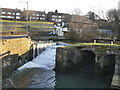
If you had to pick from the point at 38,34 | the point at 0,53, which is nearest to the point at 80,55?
the point at 0,53

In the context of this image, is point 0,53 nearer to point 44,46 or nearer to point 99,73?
point 99,73

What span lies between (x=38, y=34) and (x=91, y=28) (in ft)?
61.0

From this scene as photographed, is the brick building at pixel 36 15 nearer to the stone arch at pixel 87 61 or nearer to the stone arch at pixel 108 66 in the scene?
the stone arch at pixel 87 61

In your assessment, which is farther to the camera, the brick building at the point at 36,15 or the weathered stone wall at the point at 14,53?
the brick building at the point at 36,15

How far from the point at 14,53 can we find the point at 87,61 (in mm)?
9913

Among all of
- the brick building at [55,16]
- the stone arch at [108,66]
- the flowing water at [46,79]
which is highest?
the brick building at [55,16]

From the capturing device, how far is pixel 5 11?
6575 centimetres

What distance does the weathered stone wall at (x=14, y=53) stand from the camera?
15380mm

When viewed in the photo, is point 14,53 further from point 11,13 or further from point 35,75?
point 11,13

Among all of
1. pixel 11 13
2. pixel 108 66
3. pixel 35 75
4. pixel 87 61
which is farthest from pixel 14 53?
pixel 11 13

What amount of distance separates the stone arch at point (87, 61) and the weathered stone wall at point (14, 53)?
8.27 m

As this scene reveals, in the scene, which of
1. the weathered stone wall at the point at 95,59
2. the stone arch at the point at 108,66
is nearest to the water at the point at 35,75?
the weathered stone wall at the point at 95,59

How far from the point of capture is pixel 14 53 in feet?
59.4

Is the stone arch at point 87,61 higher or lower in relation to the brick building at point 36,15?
lower
